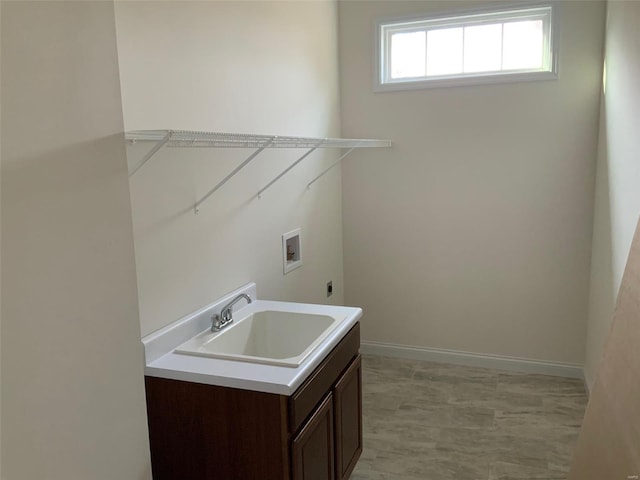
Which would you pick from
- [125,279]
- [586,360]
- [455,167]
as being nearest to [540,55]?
Answer: [455,167]

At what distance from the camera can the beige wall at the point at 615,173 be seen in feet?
8.27

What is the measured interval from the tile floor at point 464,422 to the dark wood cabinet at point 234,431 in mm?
932

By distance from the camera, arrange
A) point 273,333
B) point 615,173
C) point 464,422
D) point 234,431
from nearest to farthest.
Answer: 1. point 234,431
2. point 273,333
3. point 615,173
4. point 464,422

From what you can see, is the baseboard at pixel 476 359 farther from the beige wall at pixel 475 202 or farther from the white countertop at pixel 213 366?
the white countertop at pixel 213 366

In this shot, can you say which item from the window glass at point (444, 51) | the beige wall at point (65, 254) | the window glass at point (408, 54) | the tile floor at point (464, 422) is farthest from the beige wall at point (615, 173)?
the beige wall at point (65, 254)

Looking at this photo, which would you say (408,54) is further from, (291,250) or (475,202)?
(291,250)

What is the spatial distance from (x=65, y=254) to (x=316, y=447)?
4.15ft

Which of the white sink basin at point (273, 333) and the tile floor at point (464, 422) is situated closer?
the white sink basin at point (273, 333)

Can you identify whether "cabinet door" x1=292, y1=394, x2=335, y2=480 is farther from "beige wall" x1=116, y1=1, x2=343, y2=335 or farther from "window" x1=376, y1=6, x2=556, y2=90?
"window" x1=376, y1=6, x2=556, y2=90

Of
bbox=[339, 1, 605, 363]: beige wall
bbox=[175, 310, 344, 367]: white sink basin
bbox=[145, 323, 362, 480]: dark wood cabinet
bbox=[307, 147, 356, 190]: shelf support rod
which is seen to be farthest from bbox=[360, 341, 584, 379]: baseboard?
bbox=[145, 323, 362, 480]: dark wood cabinet

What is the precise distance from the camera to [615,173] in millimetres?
2949

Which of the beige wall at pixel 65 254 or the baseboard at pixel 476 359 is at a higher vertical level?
the beige wall at pixel 65 254

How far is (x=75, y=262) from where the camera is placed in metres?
1.23

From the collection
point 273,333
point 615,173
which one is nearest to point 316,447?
point 273,333
